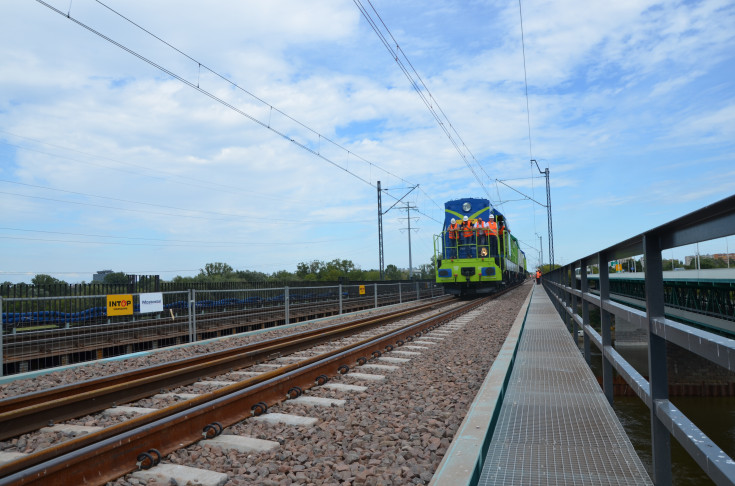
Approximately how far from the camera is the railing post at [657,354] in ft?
7.76

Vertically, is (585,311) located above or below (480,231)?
below

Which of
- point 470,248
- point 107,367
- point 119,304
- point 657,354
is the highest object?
point 470,248

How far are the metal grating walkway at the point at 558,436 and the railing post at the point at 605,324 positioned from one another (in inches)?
7.3

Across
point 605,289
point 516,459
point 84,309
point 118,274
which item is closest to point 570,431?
point 516,459

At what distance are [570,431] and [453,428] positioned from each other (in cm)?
96

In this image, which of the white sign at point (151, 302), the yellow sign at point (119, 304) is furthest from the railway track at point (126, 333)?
the white sign at point (151, 302)

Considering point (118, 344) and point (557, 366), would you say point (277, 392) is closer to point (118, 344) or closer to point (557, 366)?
point (557, 366)

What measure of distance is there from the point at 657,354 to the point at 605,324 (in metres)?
1.98

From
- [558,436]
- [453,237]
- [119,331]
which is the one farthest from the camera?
[453,237]

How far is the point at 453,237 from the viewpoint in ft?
79.8

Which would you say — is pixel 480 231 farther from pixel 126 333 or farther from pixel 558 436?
pixel 558 436

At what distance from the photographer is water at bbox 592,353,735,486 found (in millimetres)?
9938

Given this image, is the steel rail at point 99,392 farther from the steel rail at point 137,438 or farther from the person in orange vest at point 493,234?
the person in orange vest at point 493,234

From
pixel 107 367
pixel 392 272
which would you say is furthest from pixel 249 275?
pixel 107 367
